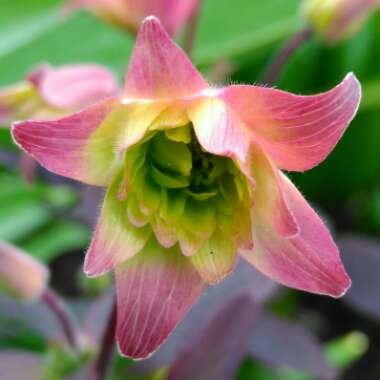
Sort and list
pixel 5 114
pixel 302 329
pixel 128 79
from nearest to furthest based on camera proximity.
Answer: pixel 128 79 < pixel 5 114 < pixel 302 329

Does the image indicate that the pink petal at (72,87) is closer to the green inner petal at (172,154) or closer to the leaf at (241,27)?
the green inner petal at (172,154)

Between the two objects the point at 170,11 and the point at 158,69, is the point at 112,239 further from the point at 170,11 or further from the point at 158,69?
the point at 170,11

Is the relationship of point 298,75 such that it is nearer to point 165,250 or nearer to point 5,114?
point 5,114

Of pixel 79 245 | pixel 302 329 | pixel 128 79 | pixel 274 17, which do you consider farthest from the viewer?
pixel 274 17

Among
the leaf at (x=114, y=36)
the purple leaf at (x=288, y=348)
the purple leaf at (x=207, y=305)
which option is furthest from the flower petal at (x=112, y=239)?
the leaf at (x=114, y=36)

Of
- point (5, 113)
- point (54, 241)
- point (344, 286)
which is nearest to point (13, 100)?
point (5, 113)

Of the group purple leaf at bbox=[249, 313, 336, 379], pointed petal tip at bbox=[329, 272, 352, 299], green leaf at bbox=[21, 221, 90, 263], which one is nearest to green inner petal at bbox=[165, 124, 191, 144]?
pointed petal tip at bbox=[329, 272, 352, 299]

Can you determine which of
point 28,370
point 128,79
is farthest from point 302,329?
point 128,79
